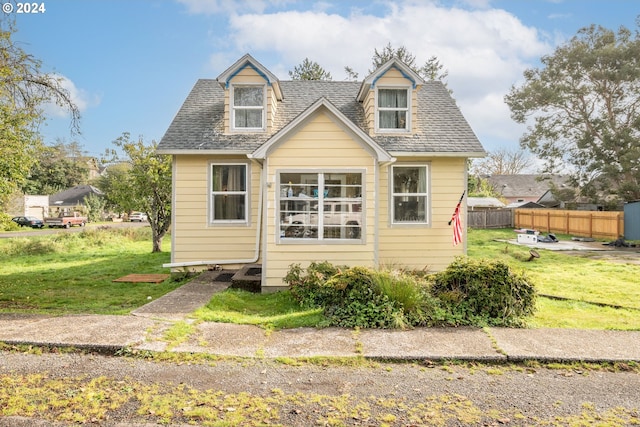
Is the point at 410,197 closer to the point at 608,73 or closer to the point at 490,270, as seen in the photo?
the point at 490,270

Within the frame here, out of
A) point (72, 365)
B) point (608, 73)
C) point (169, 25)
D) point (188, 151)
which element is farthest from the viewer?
point (608, 73)

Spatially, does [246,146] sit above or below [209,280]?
above

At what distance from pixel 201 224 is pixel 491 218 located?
2716 centimetres

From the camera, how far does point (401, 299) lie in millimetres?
6859

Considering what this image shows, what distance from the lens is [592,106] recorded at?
1139 inches

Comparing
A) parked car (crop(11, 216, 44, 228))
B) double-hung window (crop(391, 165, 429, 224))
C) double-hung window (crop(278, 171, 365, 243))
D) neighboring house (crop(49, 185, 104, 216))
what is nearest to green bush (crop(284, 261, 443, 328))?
double-hung window (crop(278, 171, 365, 243))

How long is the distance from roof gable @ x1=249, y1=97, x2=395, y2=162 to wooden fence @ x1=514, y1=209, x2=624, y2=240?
20323 millimetres

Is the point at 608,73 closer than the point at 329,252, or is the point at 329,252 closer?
the point at 329,252

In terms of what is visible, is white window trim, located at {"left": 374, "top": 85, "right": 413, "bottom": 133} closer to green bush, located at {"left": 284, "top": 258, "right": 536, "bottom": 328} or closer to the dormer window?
the dormer window

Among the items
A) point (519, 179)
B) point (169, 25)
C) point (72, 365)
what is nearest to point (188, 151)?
point (169, 25)

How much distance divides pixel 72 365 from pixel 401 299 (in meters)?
4.91

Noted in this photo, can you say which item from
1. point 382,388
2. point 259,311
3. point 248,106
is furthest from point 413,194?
point 382,388

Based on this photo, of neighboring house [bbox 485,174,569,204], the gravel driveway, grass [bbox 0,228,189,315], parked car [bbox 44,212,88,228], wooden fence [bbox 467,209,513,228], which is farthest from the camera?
neighboring house [bbox 485,174,569,204]

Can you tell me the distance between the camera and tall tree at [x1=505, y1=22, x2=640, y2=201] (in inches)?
1040
